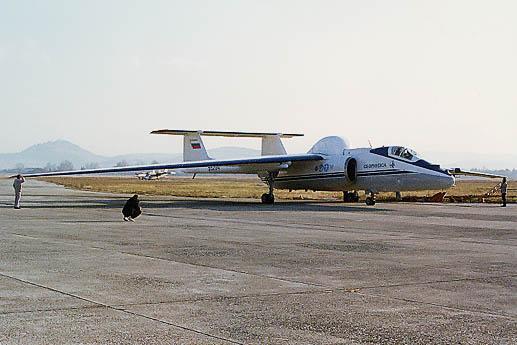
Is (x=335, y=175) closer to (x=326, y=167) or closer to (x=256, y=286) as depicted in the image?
(x=326, y=167)

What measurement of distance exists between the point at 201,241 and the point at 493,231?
26.9ft

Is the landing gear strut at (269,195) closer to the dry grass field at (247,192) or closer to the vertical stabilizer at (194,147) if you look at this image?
the vertical stabilizer at (194,147)

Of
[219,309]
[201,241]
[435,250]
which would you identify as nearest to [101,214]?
[201,241]

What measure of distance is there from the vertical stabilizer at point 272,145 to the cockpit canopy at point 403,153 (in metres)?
8.97

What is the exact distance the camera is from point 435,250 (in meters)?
15.8

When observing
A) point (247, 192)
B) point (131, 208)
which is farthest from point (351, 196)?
point (247, 192)

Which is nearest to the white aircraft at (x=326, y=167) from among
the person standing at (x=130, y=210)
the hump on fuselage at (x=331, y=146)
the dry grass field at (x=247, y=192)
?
the hump on fuselage at (x=331, y=146)

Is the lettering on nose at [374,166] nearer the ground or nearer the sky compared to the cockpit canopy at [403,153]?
nearer the ground

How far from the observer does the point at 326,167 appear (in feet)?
128

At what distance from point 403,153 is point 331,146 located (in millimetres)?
5007

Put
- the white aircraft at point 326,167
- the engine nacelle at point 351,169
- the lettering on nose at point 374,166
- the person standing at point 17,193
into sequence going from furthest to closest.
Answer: the engine nacelle at point 351,169, the lettering on nose at point 374,166, the white aircraft at point 326,167, the person standing at point 17,193

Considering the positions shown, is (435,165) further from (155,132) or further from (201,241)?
(201,241)

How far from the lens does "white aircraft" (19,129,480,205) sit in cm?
3503

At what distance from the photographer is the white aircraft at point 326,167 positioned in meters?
35.0
